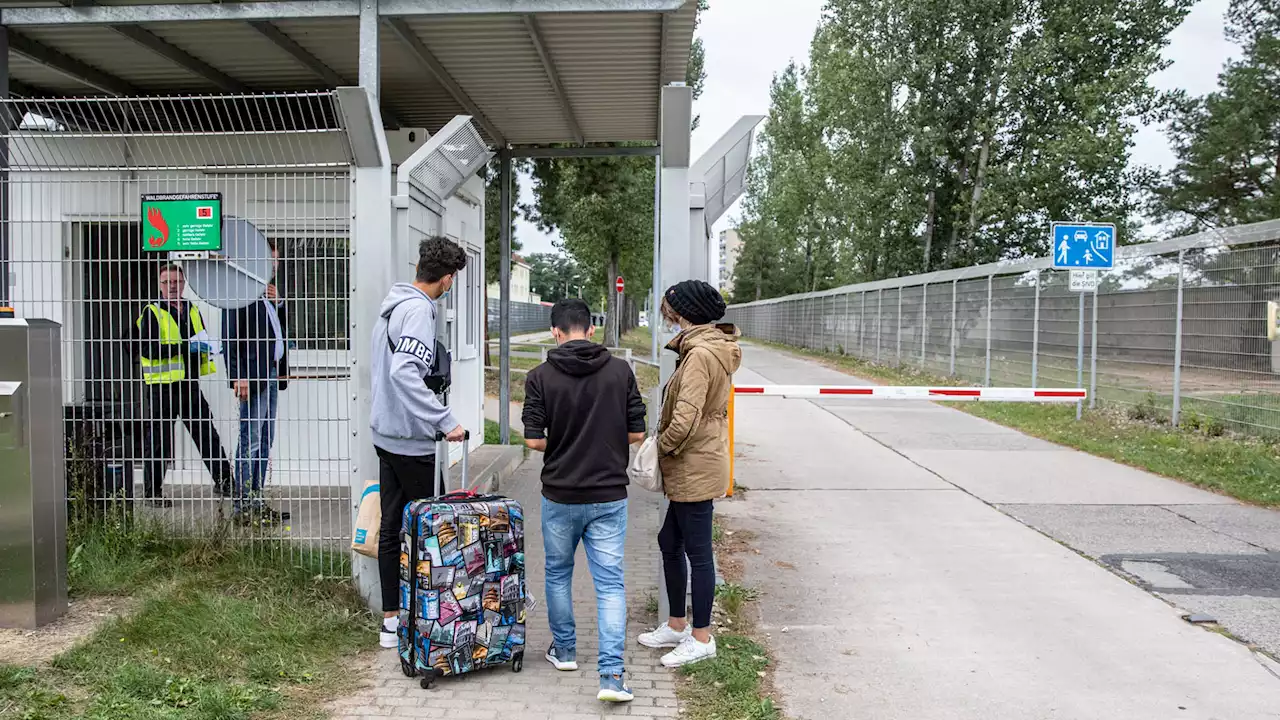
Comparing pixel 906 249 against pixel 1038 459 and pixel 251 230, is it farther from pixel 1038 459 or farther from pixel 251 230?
pixel 251 230

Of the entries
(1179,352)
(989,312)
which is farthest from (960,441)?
(989,312)

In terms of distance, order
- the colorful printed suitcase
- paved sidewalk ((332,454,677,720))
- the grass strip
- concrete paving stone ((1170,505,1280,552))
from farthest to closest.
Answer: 1. concrete paving stone ((1170,505,1280,552))
2. the colorful printed suitcase
3. paved sidewalk ((332,454,677,720))
4. the grass strip

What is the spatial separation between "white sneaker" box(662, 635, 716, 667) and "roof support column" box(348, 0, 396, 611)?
5.08ft

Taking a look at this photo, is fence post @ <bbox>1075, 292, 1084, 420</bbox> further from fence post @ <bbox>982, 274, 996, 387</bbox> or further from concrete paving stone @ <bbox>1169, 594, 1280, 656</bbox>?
concrete paving stone @ <bbox>1169, 594, 1280, 656</bbox>

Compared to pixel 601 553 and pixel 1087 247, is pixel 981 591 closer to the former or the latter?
pixel 601 553

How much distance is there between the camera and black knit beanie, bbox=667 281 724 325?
4.24m

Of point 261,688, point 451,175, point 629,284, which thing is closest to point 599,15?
point 451,175

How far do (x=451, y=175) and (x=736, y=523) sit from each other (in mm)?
3498

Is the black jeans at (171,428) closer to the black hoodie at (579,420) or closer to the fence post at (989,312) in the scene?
the black hoodie at (579,420)

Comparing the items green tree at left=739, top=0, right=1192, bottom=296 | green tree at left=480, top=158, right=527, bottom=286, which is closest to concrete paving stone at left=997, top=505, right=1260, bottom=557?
green tree at left=480, top=158, right=527, bottom=286

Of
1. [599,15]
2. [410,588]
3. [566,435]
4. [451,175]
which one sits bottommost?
[410,588]

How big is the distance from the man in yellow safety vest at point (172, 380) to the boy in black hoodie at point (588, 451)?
2441 mm

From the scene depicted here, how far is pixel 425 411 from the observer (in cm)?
406

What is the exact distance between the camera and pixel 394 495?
4270 millimetres
